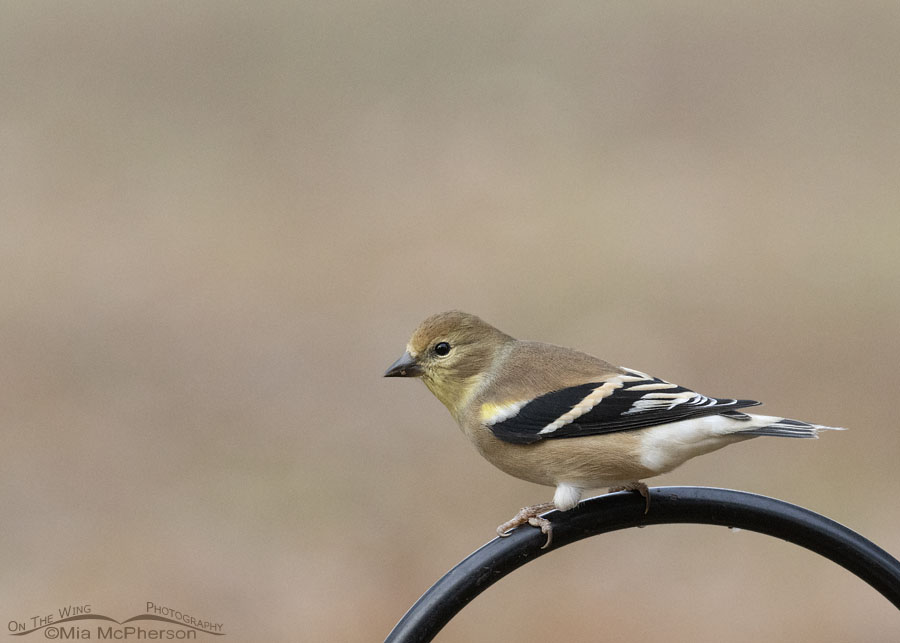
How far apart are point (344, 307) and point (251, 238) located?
1.88 meters

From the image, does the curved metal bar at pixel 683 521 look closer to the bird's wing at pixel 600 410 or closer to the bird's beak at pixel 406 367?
the bird's wing at pixel 600 410

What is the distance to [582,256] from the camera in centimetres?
1025

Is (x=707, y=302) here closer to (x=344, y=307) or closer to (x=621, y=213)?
(x=621, y=213)

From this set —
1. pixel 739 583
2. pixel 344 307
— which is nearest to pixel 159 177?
pixel 344 307

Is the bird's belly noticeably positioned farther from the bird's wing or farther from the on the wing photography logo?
the on the wing photography logo

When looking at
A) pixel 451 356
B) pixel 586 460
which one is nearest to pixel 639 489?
pixel 586 460

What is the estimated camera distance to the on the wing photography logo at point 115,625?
19.4 feet

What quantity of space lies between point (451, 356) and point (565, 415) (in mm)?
458

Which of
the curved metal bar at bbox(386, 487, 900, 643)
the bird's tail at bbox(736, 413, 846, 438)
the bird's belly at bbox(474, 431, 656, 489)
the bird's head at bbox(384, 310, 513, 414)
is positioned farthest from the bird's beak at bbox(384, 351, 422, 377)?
the bird's tail at bbox(736, 413, 846, 438)

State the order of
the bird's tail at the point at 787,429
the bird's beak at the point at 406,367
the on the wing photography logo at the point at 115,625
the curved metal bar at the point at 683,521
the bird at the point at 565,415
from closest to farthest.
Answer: the curved metal bar at the point at 683,521, the bird's tail at the point at 787,429, the bird at the point at 565,415, the bird's beak at the point at 406,367, the on the wing photography logo at the point at 115,625

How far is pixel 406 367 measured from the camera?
10.8ft

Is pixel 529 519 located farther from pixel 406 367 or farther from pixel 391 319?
pixel 391 319

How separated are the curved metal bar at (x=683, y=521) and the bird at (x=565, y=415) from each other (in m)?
0.06

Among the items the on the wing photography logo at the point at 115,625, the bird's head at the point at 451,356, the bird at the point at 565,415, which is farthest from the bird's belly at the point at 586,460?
the on the wing photography logo at the point at 115,625
